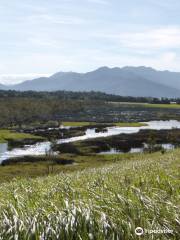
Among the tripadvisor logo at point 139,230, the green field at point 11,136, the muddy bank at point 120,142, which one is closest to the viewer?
the tripadvisor logo at point 139,230

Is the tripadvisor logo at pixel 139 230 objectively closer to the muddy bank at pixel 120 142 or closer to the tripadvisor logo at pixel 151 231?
the tripadvisor logo at pixel 151 231

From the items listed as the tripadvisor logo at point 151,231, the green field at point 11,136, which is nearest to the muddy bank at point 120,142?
the green field at point 11,136

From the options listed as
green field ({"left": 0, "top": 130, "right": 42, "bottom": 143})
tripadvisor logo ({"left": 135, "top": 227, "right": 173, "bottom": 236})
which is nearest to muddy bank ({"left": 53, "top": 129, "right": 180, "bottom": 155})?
green field ({"left": 0, "top": 130, "right": 42, "bottom": 143})

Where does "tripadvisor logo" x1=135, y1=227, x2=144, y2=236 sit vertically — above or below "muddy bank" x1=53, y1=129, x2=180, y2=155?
above

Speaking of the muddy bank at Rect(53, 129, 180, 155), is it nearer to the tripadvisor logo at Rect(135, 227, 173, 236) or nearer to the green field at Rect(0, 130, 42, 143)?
the green field at Rect(0, 130, 42, 143)

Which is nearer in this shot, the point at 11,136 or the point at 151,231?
the point at 151,231

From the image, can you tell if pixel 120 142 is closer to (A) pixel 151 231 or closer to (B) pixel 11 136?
(B) pixel 11 136

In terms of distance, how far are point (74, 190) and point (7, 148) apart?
389 ft

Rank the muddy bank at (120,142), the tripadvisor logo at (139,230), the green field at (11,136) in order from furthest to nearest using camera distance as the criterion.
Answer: the green field at (11,136)
the muddy bank at (120,142)
the tripadvisor logo at (139,230)

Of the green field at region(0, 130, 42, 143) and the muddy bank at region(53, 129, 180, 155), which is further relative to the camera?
the green field at region(0, 130, 42, 143)

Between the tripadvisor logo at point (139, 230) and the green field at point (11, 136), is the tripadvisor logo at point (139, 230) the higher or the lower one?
the higher one

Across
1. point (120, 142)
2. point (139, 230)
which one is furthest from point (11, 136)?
point (139, 230)

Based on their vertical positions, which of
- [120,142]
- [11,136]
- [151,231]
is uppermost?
[151,231]

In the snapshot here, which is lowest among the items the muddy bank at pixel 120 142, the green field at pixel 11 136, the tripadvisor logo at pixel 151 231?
the muddy bank at pixel 120 142
